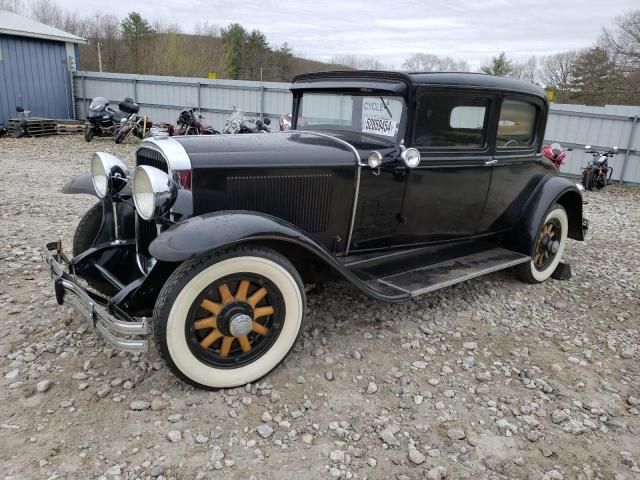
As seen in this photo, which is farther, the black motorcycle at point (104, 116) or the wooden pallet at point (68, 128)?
the wooden pallet at point (68, 128)

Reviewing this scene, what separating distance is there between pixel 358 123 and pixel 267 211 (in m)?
1.18

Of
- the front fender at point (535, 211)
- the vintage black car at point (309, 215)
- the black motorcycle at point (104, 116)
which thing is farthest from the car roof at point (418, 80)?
the black motorcycle at point (104, 116)

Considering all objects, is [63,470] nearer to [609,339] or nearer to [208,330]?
[208,330]

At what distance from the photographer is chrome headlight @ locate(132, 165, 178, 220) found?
261 cm

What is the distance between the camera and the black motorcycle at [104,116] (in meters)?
13.0

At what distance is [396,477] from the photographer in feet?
7.30

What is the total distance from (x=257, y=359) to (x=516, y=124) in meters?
3.08

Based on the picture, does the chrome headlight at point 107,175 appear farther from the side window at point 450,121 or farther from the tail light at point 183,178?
the side window at point 450,121

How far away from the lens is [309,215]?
10.7 ft

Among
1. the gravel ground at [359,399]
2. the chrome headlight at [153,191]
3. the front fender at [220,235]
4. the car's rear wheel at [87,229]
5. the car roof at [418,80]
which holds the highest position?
the car roof at [418,80]

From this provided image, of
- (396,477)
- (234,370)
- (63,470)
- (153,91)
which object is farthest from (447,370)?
(153,91)

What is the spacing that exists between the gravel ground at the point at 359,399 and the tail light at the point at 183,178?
1105mm

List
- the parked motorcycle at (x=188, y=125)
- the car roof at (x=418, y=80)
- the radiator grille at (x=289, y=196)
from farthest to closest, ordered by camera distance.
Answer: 1. the parked motorcycle at (x=188, y=125)
2. the car roof at (x=418, y=80)
3. the radiator grille at (x=289, y=196)

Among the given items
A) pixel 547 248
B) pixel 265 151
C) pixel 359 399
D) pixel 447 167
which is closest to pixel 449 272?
pixel 447 167
